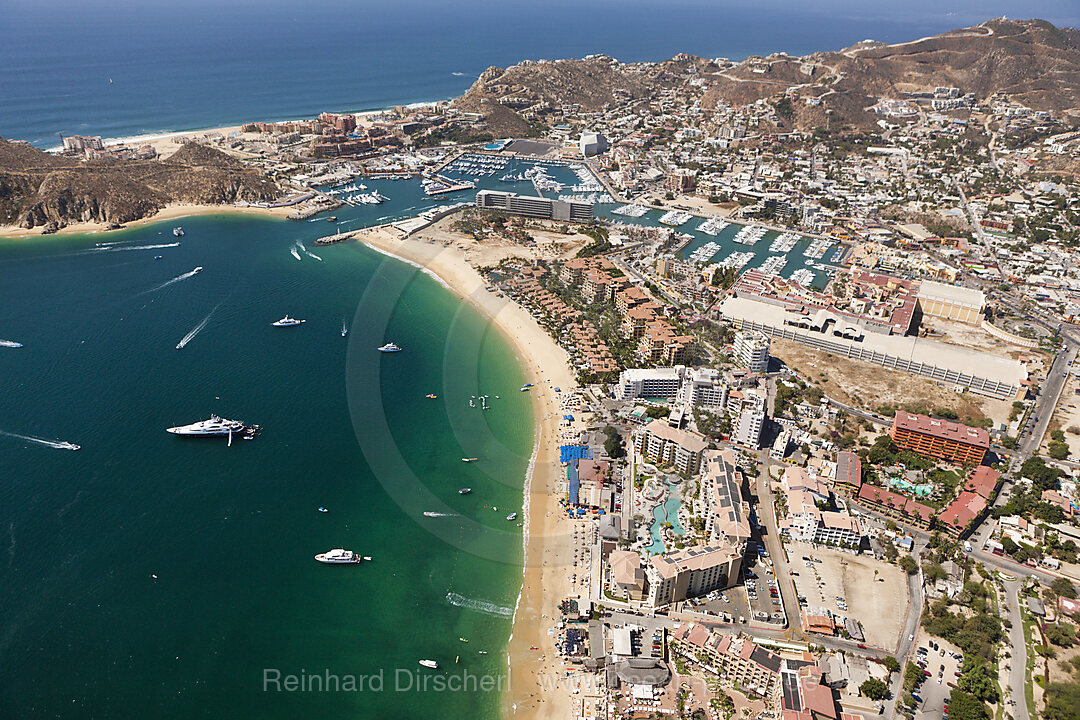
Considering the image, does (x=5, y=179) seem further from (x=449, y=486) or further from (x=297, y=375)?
(x=449, y=486)

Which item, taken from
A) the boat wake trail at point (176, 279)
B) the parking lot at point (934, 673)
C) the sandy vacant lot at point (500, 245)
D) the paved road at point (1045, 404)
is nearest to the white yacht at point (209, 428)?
the boat wake trail at point (176, 279)

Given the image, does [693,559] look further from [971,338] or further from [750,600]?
[971,338]

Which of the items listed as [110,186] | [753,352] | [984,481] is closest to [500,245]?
[753,352]

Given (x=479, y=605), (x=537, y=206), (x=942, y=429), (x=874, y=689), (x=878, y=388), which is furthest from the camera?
(x=537, y=206)

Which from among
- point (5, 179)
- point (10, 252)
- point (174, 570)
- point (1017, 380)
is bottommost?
point (174, 570)

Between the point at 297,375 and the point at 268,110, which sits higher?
the point at 268,110

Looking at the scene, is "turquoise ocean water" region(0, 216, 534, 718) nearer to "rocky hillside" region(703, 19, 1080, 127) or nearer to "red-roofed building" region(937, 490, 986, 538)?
"red-roofed building" region(937, 490, 986, 538)

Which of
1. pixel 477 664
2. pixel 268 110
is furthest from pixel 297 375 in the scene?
pixel 268 110
